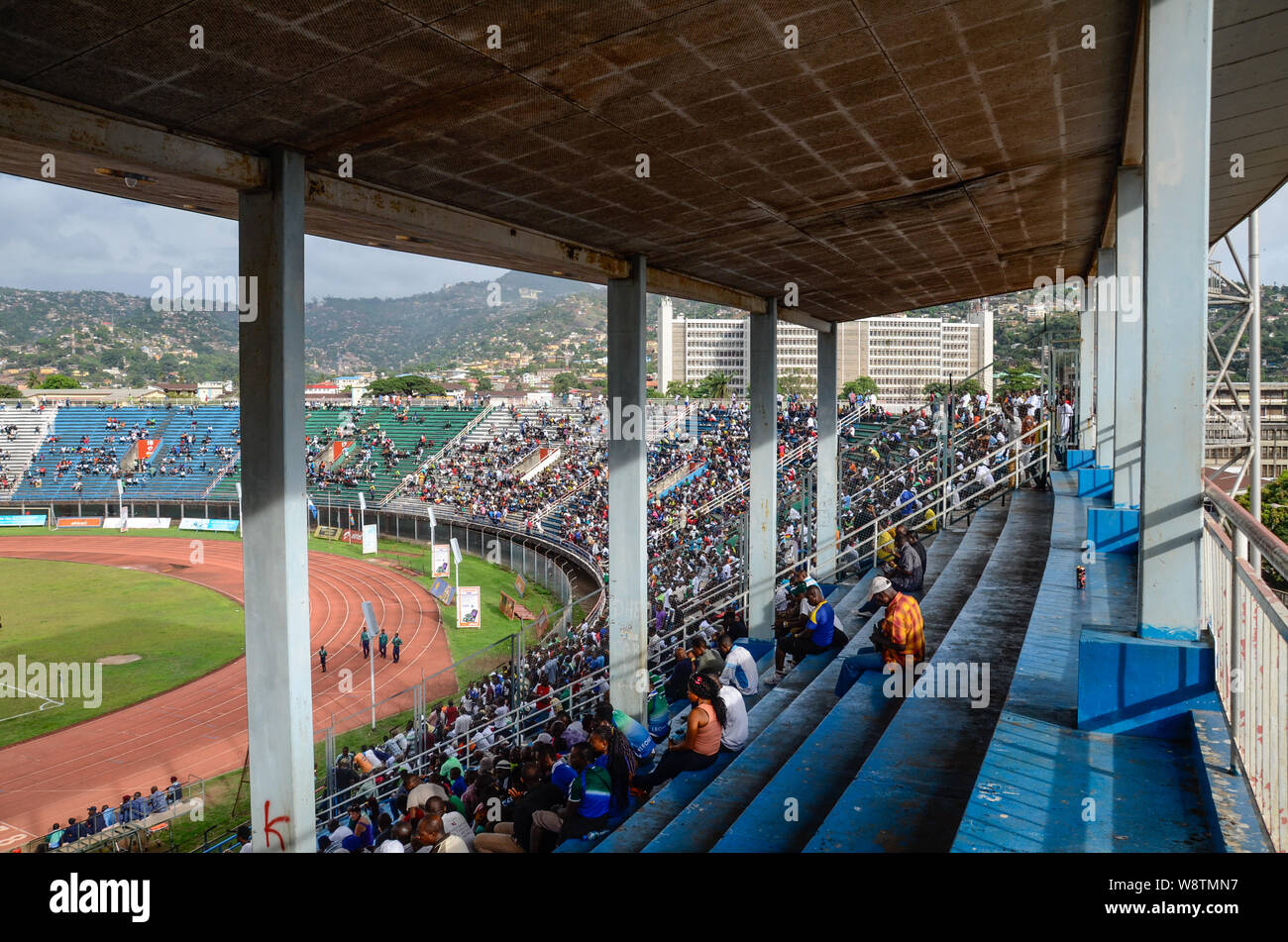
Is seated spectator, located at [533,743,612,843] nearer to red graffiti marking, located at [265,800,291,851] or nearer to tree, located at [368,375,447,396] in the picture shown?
red graffiti marking, located at [265,800,291,851]

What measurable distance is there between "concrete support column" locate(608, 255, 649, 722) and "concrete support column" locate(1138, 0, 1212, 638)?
7.08 metres

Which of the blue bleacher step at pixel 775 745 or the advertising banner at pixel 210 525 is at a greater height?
the blue bleacher step at pixel 775 745

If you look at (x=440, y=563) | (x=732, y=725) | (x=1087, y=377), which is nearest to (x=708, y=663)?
(x=732, y=725)

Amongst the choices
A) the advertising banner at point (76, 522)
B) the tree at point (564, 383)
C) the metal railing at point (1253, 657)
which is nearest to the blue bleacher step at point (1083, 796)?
the metal railing at point (1253, 657)

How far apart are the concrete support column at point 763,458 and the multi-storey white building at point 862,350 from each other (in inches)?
4878

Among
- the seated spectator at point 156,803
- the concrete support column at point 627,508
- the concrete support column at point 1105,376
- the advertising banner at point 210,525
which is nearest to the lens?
the concrete support column at point 627,508

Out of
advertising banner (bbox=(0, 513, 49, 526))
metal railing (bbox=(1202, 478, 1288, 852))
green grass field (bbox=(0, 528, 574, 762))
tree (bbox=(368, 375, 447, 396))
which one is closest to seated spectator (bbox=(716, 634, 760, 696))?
metal railing (bbox=(1202, 478, 1288, 852))

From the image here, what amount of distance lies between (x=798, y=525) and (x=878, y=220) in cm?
1314

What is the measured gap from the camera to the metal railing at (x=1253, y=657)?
2906mm

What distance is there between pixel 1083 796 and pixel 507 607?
23.7 meters

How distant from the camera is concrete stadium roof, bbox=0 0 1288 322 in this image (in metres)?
4.87

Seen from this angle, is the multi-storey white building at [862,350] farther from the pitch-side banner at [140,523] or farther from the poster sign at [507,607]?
the poster sign at [507,607]

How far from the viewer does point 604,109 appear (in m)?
6.30
